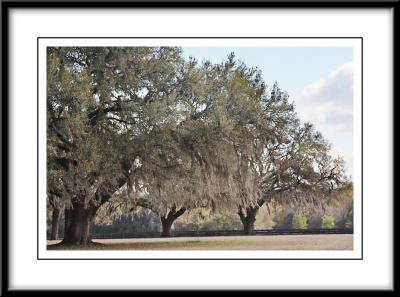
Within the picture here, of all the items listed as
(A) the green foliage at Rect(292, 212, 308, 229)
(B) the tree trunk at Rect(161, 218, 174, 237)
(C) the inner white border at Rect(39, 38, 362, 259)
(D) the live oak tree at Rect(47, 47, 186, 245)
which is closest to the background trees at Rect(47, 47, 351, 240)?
(D) the live oak tree at Rect(47, 47, 186, 245)

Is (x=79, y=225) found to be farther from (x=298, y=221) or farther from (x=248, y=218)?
(x=298, y=221)

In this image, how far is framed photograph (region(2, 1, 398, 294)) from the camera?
26.3ft

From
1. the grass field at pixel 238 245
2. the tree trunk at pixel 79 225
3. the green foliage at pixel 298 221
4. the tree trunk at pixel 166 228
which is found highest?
the tree trunk at pixel 79 225

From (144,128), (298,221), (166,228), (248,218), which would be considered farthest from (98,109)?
(298,221)

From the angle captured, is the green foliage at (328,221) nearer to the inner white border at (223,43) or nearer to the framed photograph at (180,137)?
the framed photograph at (180,137)

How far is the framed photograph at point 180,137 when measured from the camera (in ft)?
26.3

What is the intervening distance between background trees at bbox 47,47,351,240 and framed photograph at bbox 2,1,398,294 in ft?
0.12

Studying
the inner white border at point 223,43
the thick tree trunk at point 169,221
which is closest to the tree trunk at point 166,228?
the thick tree trunk at point 169,221

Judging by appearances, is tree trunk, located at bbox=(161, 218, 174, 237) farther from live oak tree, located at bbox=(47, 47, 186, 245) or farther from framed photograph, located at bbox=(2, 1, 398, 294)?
live oak tree, located at bbox=(47, 47, 186, 245)

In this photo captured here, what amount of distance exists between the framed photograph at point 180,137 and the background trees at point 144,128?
4 centimetres

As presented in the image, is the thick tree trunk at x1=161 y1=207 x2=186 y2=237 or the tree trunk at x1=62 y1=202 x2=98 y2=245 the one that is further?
the thick tree trunk at x1=161 y1=207 x2=186 y2=237

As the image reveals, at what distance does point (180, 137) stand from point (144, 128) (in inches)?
35.9
